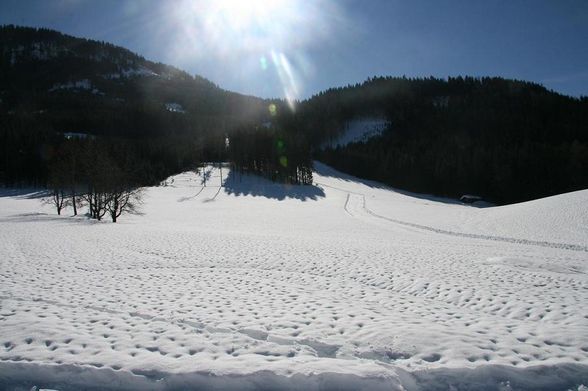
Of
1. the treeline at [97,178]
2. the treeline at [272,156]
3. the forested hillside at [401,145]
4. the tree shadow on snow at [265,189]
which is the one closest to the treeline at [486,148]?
the forested hillside at [401,145]

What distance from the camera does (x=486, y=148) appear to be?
130375mm

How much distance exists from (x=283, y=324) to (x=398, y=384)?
3541mm

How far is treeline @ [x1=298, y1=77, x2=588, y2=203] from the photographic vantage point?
106750 mm

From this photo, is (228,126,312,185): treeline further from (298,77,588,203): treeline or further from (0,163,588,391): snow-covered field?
(0,163,588,391): snow-covered field

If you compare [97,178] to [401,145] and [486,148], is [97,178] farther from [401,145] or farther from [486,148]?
[401,145]

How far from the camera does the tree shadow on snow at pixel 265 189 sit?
8325 centimetres

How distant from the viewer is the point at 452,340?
780 cm

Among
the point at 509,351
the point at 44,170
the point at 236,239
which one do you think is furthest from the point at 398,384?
the point at 44,170

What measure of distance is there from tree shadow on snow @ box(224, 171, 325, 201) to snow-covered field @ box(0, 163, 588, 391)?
59.3 m

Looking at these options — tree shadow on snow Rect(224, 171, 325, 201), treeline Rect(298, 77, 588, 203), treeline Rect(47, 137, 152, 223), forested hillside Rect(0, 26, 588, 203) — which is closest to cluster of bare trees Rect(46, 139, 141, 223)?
treeline Rect(47, 137, 152, 223)

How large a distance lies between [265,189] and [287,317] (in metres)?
81.3

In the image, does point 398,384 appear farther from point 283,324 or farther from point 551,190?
point 551,190

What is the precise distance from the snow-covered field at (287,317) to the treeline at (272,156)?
79.2m

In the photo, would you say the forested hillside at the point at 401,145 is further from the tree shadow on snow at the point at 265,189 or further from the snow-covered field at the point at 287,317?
the snow-covered field at the point at 287,317
